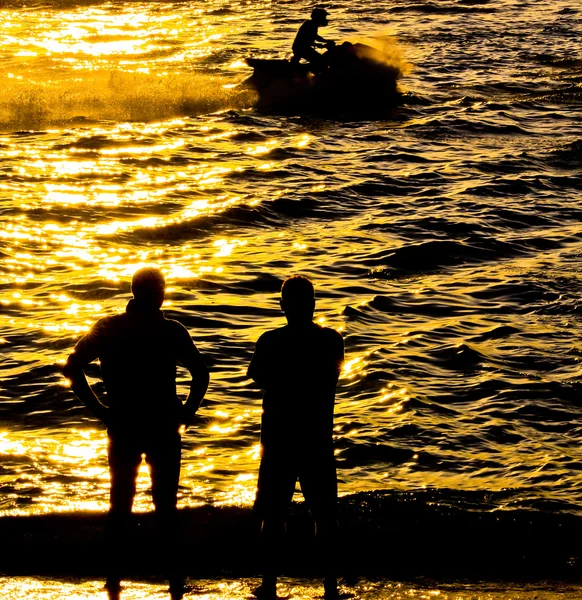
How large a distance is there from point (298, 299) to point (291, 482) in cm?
108

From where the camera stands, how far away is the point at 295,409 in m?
6.55

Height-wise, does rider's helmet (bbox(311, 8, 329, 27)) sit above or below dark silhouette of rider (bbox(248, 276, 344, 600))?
above

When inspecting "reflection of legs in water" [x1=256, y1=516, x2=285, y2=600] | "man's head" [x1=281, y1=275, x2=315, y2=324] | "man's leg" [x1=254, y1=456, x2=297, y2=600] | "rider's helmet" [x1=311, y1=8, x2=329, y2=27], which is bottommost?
"reflection of legs in water" [x1=256, y1=516, x2=285, y2=600]

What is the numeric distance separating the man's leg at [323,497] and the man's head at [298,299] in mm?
821

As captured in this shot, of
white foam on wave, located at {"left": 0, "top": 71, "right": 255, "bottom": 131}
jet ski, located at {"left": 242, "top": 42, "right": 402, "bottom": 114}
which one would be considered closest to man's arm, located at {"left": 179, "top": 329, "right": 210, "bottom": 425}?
white foam on wave, located at {"left": 0, "top": 71, "right": 255, "bottom": 131}

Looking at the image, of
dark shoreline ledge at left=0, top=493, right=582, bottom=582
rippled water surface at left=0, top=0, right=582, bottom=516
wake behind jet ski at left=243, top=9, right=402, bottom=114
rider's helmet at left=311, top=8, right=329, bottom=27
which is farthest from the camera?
wake behind jet ski at left=243, top=9, right=402, bottom=114

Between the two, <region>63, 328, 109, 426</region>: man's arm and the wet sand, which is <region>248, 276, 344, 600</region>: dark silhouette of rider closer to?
the wet sand

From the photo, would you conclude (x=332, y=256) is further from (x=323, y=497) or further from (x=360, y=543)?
(x=323, y=497)

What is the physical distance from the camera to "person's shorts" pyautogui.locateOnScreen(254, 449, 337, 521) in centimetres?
658

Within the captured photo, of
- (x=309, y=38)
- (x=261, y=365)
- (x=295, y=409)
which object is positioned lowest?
(x=295, y=409)

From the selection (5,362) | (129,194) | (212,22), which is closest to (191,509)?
(5,362)

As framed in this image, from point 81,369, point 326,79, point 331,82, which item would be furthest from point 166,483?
point 331,82

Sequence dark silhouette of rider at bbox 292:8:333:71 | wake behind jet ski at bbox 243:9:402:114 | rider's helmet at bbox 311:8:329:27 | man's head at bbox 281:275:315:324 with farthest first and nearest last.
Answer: wake behind jet ski at bbox 243:9:402:114 < dark silhouette of rider at bbox 292:8:333:71 < rider's helmet at bbox 311:8:329:27 < man's head at bbox 281:275:315:324

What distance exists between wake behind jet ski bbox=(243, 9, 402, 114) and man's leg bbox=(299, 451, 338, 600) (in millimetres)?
21425
